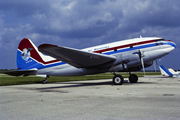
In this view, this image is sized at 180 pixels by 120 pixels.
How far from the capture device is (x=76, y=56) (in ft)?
57.8

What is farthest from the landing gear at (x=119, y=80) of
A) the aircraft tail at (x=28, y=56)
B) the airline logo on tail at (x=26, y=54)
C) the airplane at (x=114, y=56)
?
the airline logo on tail at (x=26, y=54)

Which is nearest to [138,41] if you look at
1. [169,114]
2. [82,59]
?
[82,59]

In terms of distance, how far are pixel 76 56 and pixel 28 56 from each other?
9.30 metres

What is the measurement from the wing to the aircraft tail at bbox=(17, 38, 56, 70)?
18.5ft

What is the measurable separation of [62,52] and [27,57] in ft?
30.0

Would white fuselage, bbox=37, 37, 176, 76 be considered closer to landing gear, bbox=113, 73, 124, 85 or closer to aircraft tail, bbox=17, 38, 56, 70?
landing gear, bbox=113, 73, 124, 85

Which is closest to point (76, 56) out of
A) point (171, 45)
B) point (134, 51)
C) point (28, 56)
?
point (134, 51)

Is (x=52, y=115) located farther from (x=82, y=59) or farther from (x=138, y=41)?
(x=138, y=41)

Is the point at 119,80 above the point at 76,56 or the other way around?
the other way around

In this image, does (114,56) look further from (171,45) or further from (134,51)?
(171,45)

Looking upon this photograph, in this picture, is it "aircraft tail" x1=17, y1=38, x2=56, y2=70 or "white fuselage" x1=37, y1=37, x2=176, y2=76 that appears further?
"aircraft tail" x1=17, y1=38, x2=56, y2=70

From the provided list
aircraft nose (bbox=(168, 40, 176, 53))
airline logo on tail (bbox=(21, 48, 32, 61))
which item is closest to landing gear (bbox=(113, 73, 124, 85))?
aircraft nose (bbox=(168, 40, 176, 53))

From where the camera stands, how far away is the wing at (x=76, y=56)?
15625 millimetres

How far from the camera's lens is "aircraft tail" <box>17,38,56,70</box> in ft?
74.4
